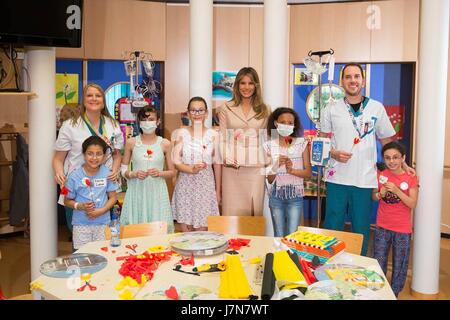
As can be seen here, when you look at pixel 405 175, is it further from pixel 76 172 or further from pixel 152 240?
pixel 76 172

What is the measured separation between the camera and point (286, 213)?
366cm

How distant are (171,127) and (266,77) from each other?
84.6 inches

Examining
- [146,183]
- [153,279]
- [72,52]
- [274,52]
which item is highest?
[72,52]

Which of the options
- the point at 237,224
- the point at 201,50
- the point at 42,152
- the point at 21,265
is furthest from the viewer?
the point at 21,265

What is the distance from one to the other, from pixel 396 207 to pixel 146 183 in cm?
182

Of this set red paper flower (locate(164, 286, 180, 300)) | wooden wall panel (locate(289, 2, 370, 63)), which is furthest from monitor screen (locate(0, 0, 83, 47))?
wooden wall panel (locate(289, 2, 370, 63))

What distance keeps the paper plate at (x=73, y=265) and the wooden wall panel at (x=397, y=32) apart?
456cm

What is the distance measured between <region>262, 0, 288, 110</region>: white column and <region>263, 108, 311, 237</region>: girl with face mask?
541mm

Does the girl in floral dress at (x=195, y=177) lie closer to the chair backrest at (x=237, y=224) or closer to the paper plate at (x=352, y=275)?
the chair backrest at (x=237, y=224)

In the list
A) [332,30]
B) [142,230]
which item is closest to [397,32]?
[332,30]

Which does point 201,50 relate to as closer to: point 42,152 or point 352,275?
point 42,152

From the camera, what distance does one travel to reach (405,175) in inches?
136

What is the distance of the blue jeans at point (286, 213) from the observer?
11.9ft

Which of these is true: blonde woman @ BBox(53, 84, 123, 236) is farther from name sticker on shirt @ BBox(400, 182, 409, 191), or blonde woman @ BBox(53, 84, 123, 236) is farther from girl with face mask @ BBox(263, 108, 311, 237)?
name sticker on shirt @ BBox(400, 182, 409, 191)
